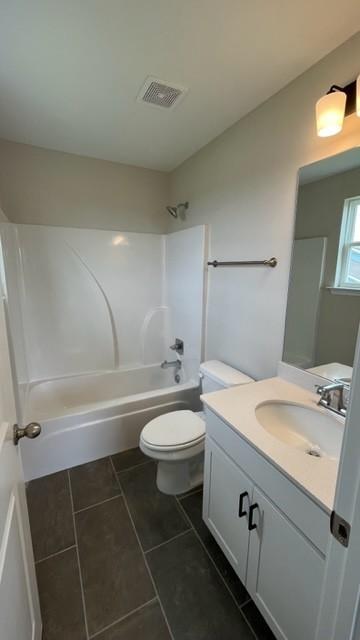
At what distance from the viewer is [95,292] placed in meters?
2.52

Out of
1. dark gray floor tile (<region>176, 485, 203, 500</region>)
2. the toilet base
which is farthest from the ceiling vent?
dark gray floor tile (<region>176, 485, 203, 500</region>)

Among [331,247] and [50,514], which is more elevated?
[331,247]

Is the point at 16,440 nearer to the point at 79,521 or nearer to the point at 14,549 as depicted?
the point at 14,549

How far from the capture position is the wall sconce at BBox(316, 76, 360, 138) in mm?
1017

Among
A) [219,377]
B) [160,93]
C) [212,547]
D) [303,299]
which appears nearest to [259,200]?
[303,299]

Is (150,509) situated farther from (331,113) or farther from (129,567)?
(331,113)

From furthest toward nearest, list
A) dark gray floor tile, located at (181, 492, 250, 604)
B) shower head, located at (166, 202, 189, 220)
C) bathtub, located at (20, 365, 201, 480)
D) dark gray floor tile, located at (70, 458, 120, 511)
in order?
shower head, located at (166, 202, 189, 220) → bathtub, located at (20, 365, 201, 480) → dark gray floor tile, located at (70, 458, 120, 511) → dark gray floor tile, located at (181, 492, 250, 604)

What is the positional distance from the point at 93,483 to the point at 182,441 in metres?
0.76

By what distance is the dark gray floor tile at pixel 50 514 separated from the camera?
4.50 ft

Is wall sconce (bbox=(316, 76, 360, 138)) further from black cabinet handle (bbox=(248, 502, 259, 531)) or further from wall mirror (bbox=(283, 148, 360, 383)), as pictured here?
black cabinet handle (bbox=(248, 502, 259, 531))

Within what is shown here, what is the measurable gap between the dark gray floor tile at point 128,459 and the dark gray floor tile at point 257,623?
1.03 meters

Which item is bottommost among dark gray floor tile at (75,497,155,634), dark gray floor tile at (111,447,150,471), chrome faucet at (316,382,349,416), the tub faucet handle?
dark gray floor tile at (75,497,155,634)

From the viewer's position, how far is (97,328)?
258 centimetres

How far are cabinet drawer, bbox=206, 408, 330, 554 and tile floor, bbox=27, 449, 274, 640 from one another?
25.7 inches
